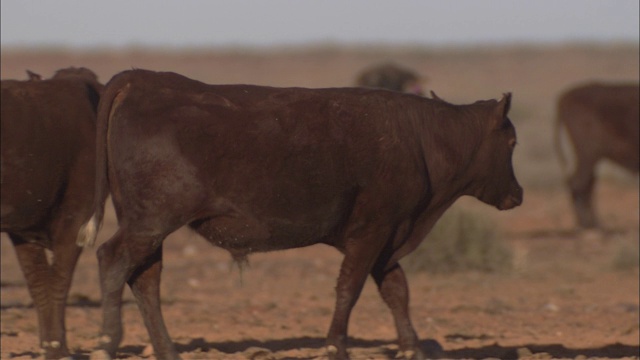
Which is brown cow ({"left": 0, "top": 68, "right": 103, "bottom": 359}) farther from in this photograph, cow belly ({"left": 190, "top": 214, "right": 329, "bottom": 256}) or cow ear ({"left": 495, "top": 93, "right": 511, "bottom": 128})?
cow ear ({"left": 495, "top": 93, "right": 511, "bottom": 128})

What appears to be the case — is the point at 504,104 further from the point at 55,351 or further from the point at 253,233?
the point at 55,351

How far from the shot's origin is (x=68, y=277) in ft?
30.6

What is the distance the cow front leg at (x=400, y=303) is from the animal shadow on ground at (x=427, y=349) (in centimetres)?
48

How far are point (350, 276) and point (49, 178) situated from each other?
210cm

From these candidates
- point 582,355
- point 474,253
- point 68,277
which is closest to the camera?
point 68,277

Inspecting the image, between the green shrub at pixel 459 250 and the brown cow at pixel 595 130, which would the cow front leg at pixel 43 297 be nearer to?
the green shrub at pixel 459 250

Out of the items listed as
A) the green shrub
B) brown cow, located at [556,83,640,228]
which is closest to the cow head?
the green shrub

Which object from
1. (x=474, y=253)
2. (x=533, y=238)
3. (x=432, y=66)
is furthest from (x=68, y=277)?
(x=432, y=66)

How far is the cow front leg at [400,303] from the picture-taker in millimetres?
9070

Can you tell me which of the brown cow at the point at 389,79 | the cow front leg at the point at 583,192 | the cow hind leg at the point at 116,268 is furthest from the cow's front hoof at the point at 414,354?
the cow front leg at the point at 583,192

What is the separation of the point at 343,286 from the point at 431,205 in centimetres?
97

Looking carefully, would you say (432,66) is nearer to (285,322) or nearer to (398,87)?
(398,87)

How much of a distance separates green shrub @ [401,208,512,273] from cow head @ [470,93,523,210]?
20.2 ft

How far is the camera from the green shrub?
632 inches
